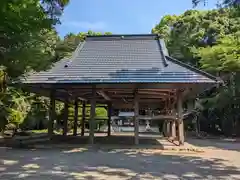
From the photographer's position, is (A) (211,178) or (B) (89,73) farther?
(B) (89,73)

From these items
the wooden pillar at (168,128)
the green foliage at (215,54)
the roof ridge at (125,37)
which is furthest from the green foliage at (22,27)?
the green foliage at (215,54)

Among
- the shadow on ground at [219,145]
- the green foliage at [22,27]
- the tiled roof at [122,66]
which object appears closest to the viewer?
the green foliage at [22,27]

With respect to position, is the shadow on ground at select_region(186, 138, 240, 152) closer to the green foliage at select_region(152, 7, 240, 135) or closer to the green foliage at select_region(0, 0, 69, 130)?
the green foliage at select_region(152, 7, 240, 135)

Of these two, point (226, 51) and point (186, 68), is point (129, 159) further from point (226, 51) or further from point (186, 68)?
point (226, 51)

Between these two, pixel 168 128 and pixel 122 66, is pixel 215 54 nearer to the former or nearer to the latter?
pixel 168 128

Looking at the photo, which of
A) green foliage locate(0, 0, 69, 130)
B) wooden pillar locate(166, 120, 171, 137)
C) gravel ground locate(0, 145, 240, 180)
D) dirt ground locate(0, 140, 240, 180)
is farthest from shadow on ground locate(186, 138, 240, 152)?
green foliage locate(0, 0, 69, 130)

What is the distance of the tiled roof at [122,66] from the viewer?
11.3 m

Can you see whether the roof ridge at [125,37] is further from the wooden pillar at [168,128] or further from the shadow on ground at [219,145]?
the shadow on ground at [219,145]

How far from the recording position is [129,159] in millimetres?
8734

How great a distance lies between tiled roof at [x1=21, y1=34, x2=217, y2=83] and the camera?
11.3m

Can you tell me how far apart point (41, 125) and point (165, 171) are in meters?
17.2

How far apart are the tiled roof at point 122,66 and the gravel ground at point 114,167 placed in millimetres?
2993

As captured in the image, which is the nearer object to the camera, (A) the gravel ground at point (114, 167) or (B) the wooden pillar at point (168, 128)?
(A) the gravel ground at point (114, 167)

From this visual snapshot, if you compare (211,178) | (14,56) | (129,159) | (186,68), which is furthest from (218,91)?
(14,56)
